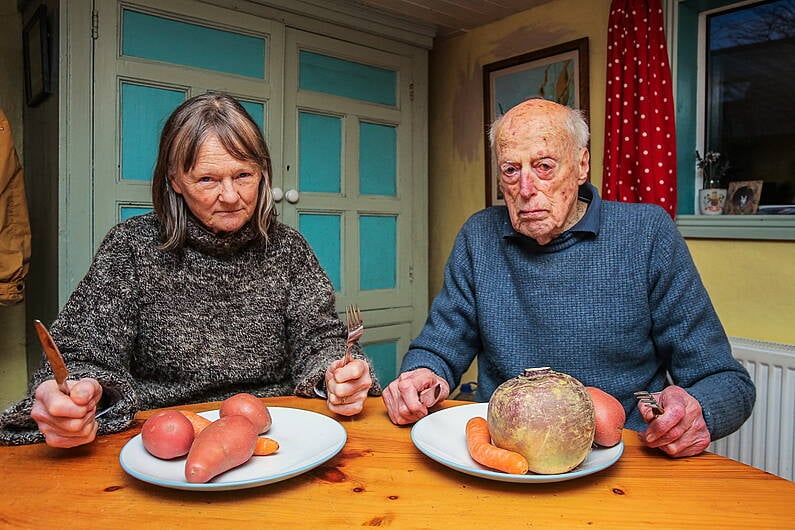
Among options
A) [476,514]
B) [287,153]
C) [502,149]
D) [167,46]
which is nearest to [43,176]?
[167,46]

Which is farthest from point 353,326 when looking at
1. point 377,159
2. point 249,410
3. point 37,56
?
A: point 377,159

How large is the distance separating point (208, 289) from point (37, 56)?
5.35 ft

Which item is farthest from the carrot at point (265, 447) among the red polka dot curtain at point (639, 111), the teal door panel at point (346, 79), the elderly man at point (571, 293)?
the teal door panel at point (346, 79)

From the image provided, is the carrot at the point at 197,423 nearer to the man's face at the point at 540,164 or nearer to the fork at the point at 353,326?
the fork at the point at 353,326

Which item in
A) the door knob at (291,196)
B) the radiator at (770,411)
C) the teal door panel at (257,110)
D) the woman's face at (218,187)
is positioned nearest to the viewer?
the woman's face at (218,187)

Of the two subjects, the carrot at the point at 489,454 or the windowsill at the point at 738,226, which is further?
the windowsill at the point at 738,226

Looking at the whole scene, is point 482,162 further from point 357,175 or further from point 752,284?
point 752,284

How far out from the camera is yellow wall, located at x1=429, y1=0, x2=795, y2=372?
2193 millimetres

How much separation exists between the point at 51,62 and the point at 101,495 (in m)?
2.05

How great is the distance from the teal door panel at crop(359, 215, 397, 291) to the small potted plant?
4.87 ft

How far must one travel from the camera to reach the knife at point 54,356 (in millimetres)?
786

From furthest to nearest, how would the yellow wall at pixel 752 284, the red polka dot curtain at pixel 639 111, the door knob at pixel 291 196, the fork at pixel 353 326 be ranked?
the door knob at pixel 291 196 < the red polka dot curtain at pixel 639 111 < the yellow wall at pixel 752 284 < the fork at pixel 353 326

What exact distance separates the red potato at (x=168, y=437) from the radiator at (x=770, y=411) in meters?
1.96

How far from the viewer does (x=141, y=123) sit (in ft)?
7.89
